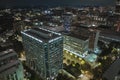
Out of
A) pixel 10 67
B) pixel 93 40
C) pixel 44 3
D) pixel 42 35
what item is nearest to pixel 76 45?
pixel 93 40

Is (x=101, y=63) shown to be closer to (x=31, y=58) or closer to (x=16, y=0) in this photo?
(x=31, y=58)

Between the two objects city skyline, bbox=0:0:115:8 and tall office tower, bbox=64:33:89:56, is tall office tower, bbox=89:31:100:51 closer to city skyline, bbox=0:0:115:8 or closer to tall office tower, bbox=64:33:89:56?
tall office tower, bbox=64:33:89:56

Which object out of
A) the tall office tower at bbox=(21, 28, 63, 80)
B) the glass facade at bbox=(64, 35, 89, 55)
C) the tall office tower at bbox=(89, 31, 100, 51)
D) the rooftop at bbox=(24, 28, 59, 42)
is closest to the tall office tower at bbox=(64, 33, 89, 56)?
the glass facade at bbox=(64, 35, 89, 55)

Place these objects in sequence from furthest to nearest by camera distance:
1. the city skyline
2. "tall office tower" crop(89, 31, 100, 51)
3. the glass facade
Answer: the city skyline, "tall office tower" crop(89, 31, 100, 51), the glass facade

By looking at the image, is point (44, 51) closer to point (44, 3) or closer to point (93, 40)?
point (93, 40)

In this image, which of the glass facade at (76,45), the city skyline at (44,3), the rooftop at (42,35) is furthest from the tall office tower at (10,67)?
the city skyline at (44,3)
